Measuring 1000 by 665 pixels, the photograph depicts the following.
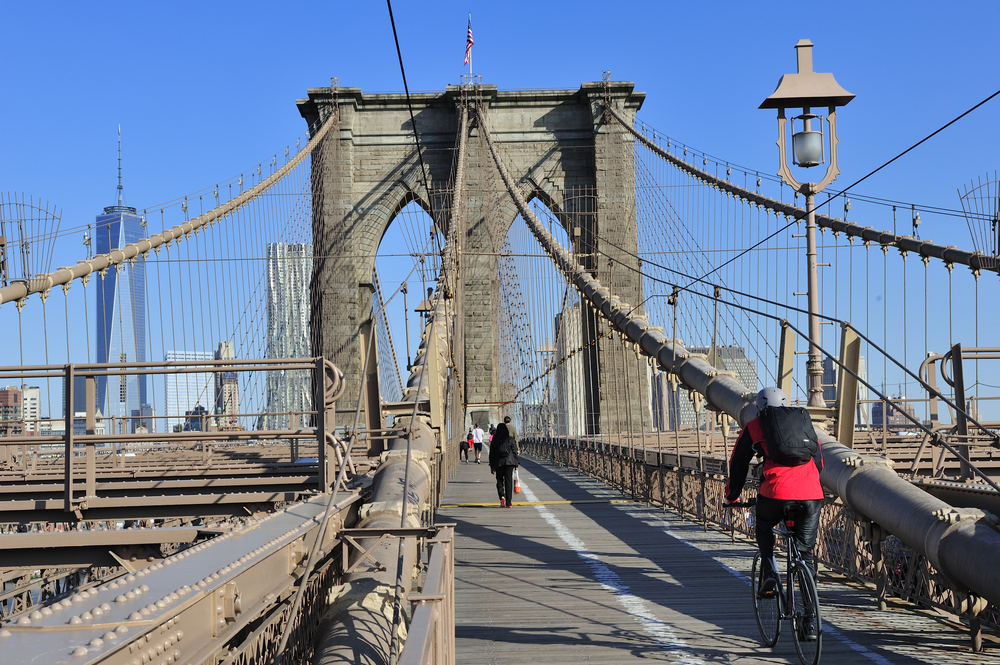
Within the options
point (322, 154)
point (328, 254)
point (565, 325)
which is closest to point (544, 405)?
point (565, 325)

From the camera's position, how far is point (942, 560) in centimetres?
465

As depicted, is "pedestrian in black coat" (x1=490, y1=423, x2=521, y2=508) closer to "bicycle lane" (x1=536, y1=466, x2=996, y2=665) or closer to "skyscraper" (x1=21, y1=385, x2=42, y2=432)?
"bicycle lane" (x1=536, y1=466, x2=996, y2=665)

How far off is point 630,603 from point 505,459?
6350 mm

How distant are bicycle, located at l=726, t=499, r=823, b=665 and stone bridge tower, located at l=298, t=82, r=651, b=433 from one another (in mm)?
30755

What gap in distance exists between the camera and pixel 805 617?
4.34 metres

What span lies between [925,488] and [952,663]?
215 cm

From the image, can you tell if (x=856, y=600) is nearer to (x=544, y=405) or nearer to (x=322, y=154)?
(x=544, y=405)

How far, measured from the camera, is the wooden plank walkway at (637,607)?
4.68m

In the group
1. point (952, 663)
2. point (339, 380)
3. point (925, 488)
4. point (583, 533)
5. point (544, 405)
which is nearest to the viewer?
point (952, 663)

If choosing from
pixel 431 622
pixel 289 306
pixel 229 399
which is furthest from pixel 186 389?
pixel 289 306

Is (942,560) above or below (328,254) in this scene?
below

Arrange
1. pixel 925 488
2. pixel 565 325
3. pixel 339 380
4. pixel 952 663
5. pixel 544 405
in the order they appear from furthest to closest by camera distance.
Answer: pixel 544 405 < pixel 565 325 < pixel 339 380 < pixel 925 488 < pixel 952 663

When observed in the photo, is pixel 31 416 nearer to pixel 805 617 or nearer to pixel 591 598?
pixel 591 598

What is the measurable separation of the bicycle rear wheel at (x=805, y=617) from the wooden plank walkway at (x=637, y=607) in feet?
0.79
